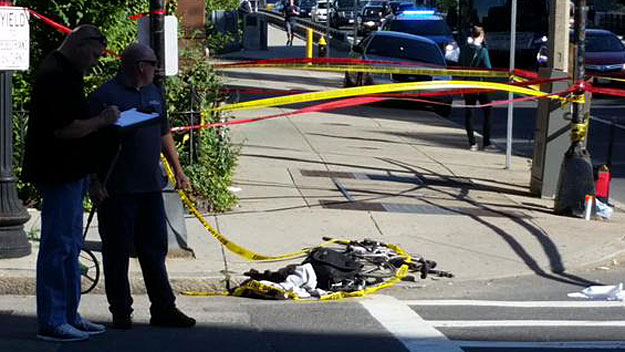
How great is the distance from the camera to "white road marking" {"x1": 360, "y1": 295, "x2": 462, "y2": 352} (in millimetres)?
7293

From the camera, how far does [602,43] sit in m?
31.4

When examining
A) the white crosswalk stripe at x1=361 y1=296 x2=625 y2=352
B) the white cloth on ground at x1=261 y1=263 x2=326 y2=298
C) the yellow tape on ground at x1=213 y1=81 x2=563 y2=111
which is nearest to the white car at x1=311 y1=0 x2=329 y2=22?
the yellow tape on ground at x1=213 y1=81 x2=563 y2=111

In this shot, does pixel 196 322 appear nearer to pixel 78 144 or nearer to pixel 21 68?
pixel 78 144

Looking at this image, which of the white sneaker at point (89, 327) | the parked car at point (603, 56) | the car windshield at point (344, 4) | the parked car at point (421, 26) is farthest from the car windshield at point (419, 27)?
the car windshield at point (344, 4)

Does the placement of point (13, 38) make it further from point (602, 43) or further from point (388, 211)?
point (602, 43)

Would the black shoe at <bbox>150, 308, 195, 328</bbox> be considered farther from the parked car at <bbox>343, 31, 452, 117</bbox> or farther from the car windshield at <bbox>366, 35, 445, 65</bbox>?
the car windshield at <bbox>366, 35, 445, 65</bbox>

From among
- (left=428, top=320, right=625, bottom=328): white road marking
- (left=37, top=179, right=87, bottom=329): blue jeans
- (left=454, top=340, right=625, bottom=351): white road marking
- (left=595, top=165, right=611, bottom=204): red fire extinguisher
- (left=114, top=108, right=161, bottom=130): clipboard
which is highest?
(left=114, top=108, right=161, bottom=130): clipboard

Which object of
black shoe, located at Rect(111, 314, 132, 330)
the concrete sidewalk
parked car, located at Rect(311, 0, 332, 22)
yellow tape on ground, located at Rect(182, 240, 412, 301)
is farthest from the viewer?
parked car, located at Rect(311, 0, 332, 22)

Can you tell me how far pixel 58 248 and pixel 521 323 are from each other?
3188 mm

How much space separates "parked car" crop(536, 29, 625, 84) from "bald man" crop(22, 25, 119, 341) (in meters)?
23.4

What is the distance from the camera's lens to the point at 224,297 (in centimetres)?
899

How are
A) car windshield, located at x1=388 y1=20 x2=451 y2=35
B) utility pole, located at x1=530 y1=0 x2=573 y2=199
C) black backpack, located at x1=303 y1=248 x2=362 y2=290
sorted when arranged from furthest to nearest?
car windshield, located at x1=388 y1=20 x2=451 y2=35 < utility pole, located at x1=530 y1=0 x2=573 y2=199 < black backpack, located at x1=303 y1=248 x2=362 y2=290

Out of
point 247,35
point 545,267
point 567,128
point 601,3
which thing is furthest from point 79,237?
point 601,3

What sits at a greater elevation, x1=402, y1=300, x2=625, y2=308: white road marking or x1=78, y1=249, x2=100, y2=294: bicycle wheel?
x1=78, y1=249, x2=100, y2=294: bicycle wheel
